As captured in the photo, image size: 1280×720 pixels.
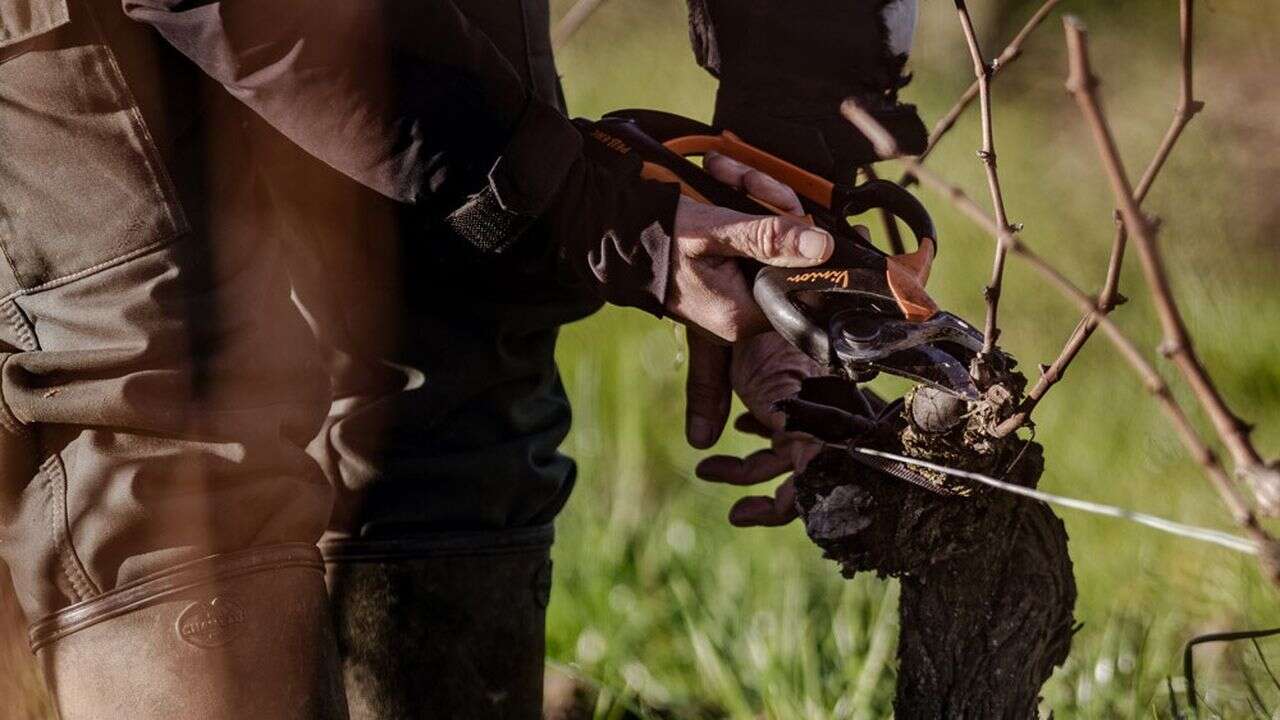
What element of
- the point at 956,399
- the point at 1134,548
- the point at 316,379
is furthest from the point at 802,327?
the point at 1134,548

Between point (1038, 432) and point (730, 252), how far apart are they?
1.87 metres

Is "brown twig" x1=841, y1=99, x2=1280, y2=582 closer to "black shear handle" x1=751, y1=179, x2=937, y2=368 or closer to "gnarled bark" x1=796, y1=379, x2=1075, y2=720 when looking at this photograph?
"black shear handle" x1=751, y1=179, x2=937, y2=368

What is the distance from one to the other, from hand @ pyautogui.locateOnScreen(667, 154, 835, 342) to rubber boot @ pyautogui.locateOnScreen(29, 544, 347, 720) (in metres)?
0.46

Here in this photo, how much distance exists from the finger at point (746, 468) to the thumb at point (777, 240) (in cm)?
47

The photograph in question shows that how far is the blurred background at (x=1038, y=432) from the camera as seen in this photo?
2311 millimetres

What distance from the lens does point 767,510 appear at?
1.75 meters

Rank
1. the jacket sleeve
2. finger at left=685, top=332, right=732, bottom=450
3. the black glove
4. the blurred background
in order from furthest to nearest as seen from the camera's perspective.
Result: the blurred background
finger at left=685, top=332, right=732, bottom=450
the black glove
the jacket sleeve

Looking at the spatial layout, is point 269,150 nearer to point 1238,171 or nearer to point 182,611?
point 182,611

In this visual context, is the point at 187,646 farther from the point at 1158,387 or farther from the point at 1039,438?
the point at 1039,438

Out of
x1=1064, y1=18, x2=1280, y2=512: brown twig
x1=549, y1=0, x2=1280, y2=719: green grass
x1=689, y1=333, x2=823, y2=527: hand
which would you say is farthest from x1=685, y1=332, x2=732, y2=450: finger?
x1=1064, y1=18, x2=1280, y2=512: brown twig

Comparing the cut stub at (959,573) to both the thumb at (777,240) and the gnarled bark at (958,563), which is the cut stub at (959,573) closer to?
the gnarled bark at (958,563)

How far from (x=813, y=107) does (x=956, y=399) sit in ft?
1.21

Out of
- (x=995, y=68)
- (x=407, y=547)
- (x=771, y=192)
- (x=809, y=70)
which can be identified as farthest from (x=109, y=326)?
(x=995, y=68)

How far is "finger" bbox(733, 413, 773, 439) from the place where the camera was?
1.79 m
